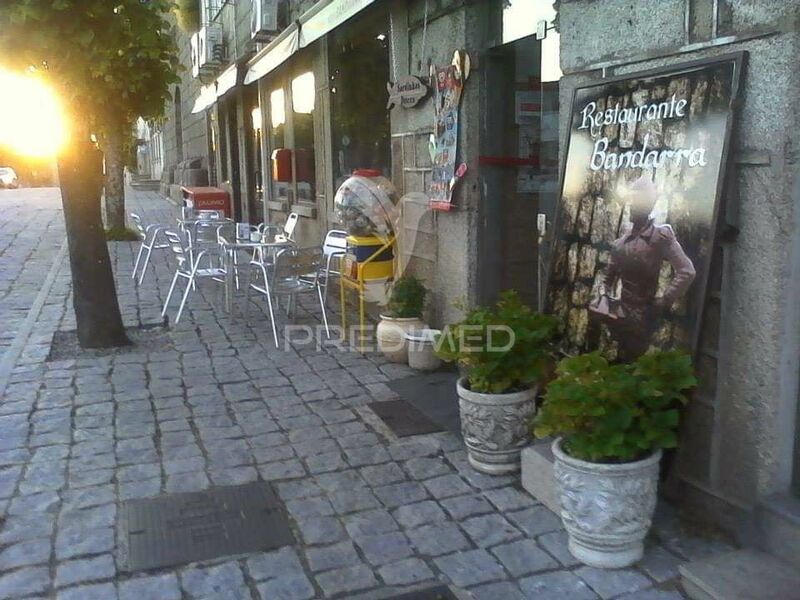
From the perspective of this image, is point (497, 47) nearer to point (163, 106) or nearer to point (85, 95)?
point (85, 95)

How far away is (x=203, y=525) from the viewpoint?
3621mm

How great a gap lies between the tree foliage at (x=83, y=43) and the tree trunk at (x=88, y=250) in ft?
1.05

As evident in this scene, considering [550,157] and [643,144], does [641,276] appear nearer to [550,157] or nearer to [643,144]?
[643,144]

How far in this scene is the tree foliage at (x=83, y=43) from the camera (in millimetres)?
5539

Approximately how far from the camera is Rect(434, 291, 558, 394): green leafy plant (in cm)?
389

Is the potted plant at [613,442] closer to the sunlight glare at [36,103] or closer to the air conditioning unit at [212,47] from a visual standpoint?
the sunlight glare at [36,103]

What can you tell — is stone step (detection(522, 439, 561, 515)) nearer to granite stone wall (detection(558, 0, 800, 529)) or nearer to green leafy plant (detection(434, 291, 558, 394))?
green leafy plant (detection(434, 291, 558, 394))

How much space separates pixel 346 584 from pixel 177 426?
6.93 feet

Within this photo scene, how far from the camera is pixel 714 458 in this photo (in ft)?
11.2

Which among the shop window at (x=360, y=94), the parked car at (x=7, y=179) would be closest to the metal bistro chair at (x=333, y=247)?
the shop window at (x=360, y=94)

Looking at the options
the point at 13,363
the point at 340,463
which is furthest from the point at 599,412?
the point at 13,363

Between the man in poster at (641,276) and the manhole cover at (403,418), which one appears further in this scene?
the manhole cover at (403,418)

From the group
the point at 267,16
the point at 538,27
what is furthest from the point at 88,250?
the point at 267,16

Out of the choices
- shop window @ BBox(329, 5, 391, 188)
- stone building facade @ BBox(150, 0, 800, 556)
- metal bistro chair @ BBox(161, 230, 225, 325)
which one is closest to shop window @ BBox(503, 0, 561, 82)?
stone building facade @ BBox(150, 0, 800, 556)
